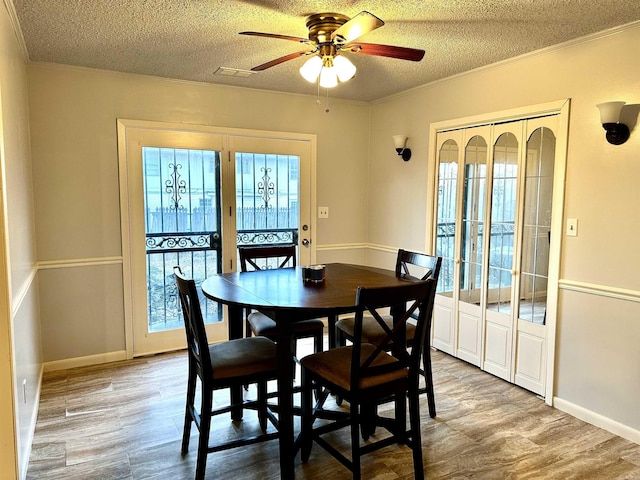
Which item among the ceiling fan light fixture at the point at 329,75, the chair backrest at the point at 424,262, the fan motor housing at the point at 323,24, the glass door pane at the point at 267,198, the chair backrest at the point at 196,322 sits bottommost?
the chair backrest at the point at 196,322

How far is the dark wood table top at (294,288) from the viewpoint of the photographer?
2.18 metres

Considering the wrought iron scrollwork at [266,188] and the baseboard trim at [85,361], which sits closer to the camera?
the baseboard trim at [85,361]

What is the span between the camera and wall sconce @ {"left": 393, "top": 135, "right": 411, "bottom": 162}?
4.32m

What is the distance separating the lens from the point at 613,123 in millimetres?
2619

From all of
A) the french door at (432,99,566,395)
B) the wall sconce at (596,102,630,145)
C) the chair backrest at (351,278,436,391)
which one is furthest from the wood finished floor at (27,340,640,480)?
the wall sconce at (596,102,630,145)

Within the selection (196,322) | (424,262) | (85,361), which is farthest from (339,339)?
(85,361)

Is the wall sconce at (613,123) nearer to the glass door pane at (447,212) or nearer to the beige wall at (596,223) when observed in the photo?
the beige wall at (596,223)

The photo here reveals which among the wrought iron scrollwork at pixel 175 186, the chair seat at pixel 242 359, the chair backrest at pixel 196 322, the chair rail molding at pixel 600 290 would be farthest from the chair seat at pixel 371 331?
the wrought iron scrollwork at pixel 175 186

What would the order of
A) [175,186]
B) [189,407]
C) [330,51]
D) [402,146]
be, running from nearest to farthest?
[189,407], [330,51], [175,186], [402,146]

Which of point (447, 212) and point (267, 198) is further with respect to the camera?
point (267, 198)

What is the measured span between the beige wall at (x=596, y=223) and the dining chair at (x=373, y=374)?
1385mm

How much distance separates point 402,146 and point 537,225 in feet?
5.21

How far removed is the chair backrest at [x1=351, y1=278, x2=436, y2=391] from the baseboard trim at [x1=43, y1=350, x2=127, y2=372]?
8.61 ft

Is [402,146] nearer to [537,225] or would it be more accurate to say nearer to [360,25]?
[537,225]
